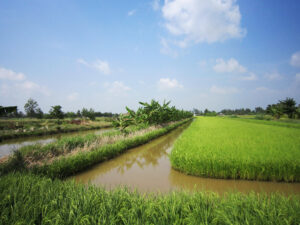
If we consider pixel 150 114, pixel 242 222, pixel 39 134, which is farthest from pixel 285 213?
pixel 39 134

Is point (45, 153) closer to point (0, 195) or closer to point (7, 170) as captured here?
point (7, 170)

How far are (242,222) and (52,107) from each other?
23.8m

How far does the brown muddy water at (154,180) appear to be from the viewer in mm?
3338

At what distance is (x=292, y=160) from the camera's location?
3.67 m

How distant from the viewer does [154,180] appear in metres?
3.96

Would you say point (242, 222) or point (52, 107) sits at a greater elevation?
point (52, 107)

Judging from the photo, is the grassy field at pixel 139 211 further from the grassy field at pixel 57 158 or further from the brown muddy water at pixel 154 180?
the grassy field at pixel 57 158

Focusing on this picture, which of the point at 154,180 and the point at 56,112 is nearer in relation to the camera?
→ the point at 154,180

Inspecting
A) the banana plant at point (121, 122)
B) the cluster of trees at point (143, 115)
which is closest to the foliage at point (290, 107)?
the cluster of trees at point (143, 115)

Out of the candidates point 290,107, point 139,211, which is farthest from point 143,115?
point 290,107

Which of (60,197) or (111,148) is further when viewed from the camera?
(111,148)

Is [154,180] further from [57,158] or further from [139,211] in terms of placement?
[57,158]

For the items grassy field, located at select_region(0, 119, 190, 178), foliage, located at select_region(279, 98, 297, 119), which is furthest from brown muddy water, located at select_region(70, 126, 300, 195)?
foliage, located at select_region(279, 98, 297, 119)

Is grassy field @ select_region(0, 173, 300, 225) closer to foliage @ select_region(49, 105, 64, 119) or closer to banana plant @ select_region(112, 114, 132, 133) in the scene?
banana plant @ select_region(112, 114, 132, 133)
